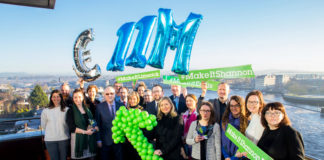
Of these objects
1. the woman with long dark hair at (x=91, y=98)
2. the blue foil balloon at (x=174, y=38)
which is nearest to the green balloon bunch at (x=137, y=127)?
the woman with long dark hair at (x=91, y=98)

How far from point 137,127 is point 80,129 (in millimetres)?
1030

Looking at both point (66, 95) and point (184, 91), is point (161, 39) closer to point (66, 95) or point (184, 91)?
point (184, 91)

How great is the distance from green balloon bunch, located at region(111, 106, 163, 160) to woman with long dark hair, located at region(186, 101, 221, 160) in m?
0.59

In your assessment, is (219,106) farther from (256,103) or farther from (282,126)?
(282,126)

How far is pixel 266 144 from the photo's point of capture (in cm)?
211

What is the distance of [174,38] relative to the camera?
4.89 m

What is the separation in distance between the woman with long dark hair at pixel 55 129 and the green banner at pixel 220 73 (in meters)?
2.79

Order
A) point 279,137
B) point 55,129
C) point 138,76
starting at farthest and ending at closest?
point 138,76, point 55,129, point 279,137

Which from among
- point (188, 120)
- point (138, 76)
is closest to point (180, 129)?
point (188, 120)

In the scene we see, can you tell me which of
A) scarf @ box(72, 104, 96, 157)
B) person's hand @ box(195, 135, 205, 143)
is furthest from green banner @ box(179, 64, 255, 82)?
scarf @ box(72, 104, 96, 157)

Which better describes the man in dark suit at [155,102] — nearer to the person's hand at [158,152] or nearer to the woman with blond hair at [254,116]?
the person's hand at [158,152]

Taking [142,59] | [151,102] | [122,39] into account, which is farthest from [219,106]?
[122,39]

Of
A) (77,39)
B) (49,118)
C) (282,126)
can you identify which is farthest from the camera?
(77,39)

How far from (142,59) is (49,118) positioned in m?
2.43
